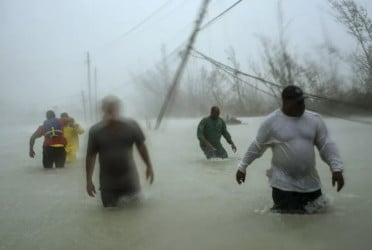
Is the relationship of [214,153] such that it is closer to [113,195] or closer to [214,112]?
[214,112]

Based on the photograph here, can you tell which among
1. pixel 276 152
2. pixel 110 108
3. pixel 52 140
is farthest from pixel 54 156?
pixel 276 152

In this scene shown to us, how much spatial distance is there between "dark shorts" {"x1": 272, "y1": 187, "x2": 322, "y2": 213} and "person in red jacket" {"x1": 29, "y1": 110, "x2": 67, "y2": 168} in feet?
23.8

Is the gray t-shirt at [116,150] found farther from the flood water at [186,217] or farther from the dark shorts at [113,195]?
the flood water at [186,217]

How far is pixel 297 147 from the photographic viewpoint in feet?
16.4

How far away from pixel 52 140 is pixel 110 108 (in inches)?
234

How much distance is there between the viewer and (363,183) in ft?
25.5

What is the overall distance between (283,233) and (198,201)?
6.91 feet

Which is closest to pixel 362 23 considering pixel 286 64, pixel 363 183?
pixel 286 64

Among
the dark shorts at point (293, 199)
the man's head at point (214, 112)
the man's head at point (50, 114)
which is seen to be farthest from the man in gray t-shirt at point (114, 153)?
the man's head at point (50, 114)

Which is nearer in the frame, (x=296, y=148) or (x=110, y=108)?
(x=296, y=148)

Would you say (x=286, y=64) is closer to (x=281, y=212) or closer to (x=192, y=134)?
(x=192, y=134)

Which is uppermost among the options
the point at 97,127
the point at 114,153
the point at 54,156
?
the point at 97,127

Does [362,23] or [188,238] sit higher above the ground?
[362,23]

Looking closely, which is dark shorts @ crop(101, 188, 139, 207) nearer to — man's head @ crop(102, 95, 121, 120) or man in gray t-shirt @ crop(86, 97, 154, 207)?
man in gray t-shirt @ crop(86, 97, 154, 207)
